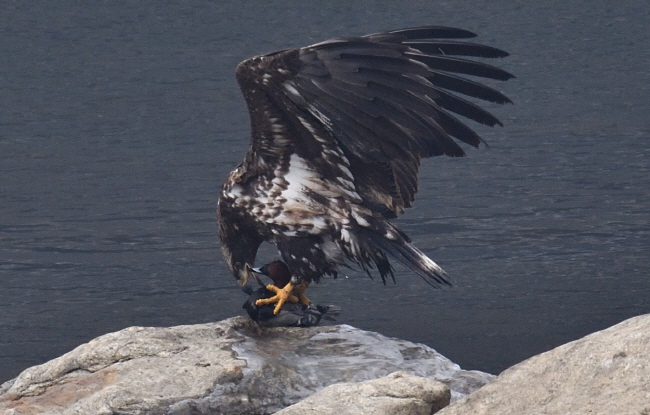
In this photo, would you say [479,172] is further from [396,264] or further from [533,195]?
[396,264]

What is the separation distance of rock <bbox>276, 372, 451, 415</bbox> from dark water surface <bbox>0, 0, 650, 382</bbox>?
2850 millimetres

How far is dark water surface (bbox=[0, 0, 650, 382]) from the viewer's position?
1027cm

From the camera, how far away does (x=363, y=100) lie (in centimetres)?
741

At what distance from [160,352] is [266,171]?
4.81 ft

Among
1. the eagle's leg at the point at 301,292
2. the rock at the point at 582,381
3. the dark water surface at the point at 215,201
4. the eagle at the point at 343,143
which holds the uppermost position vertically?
the eagle at the point at 343,143

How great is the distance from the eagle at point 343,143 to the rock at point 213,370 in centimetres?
44

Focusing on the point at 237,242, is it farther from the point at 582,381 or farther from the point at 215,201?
the point at 215,201

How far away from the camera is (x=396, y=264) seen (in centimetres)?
1187

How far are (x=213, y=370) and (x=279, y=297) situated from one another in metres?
0.98

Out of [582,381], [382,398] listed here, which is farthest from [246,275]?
[582,381]

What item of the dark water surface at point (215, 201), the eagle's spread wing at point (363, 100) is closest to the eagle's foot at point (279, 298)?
the eagle's spread wing at point (363, 100)

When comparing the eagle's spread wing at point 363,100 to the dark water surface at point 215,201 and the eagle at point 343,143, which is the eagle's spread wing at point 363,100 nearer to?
the eagle at point 343,143

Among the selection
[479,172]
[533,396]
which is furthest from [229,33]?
[533,396]

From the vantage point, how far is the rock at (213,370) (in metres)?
6.65
